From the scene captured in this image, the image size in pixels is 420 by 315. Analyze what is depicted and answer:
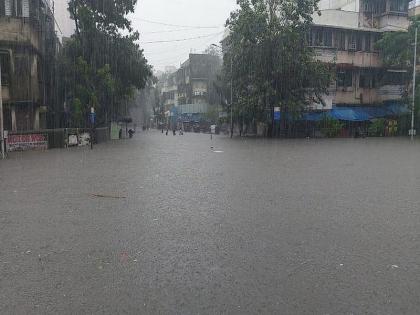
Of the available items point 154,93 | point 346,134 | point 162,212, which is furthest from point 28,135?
point 154,93

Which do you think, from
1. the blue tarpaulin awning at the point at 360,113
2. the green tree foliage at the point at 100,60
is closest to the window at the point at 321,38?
the blue tarpaulin awning at the point at 360,113

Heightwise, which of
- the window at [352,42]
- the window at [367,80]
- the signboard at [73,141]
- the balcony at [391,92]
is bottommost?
the signboard at [73,141]

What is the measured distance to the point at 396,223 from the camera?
7.39 m

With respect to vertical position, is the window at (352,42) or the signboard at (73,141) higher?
the window at (352,42)

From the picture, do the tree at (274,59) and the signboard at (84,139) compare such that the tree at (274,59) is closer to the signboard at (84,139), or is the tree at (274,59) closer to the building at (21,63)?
the signboard at (84,139)

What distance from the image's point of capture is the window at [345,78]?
45.4m

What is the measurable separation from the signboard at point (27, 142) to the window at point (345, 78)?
1175 inches

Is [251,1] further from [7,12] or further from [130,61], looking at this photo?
[7,12]

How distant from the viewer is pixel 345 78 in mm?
45750

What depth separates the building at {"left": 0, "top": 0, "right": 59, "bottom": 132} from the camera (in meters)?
27.7

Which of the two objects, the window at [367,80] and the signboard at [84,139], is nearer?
the signboard at [84,139]

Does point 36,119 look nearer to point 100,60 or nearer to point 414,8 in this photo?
point 100,60

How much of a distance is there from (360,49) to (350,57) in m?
1.73

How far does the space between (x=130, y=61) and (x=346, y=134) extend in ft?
72.1
